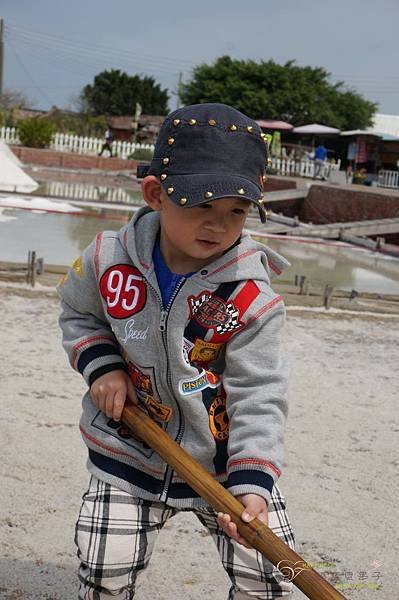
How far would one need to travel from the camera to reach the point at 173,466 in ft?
5.13

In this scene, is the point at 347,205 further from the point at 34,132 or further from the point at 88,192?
the point at 34,132

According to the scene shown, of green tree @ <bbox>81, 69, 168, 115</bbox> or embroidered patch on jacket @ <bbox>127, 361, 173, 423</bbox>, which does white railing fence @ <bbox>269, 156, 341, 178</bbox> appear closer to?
embroidered patch on jacket @ <bbox>127, 361, 173, 423</bbox>

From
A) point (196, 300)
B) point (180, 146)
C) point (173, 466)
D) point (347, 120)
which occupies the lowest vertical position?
point (173, 466)

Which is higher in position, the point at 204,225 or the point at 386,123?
the point at 386,123

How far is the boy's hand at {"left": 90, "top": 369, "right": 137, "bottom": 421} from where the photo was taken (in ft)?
5.69

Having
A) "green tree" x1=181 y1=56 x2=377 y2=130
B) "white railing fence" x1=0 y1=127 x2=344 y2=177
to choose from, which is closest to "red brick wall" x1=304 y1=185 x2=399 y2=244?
"white railing fence" x1=0 y1=127 x2=344 y2=177

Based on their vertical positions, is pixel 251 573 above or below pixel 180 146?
below

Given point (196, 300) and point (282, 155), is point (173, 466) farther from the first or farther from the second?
point (282, 155)

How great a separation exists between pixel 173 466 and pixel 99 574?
1.01 feet

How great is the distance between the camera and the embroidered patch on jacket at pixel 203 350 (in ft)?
5.65

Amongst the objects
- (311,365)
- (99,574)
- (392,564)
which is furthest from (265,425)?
(311,365)

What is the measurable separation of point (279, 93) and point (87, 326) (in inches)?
1812

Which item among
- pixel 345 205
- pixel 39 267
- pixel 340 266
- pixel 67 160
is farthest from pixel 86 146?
pixel 39 267

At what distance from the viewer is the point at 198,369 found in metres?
1.72
